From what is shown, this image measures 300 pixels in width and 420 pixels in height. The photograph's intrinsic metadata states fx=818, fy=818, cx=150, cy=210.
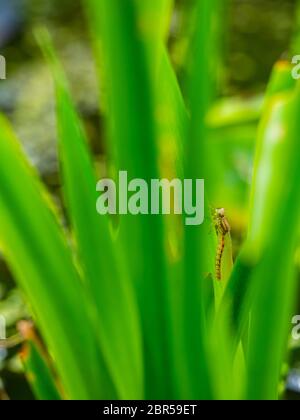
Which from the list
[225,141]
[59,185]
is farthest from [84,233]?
[59,185]

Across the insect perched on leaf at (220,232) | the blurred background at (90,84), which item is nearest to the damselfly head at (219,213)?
the insect perched on leaf at (220,232)

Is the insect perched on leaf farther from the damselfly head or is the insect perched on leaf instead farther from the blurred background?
the blurred background

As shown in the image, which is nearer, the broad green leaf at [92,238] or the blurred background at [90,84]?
the broad green leaf at [92,238]

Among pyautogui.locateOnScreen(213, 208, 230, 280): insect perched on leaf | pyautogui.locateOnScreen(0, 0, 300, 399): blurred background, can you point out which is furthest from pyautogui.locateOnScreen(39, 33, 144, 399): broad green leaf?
pyautogui.locateOnScreen(0, 0, 300, 399): blurred background

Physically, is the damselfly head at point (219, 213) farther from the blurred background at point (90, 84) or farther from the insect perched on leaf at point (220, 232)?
the blurred background at point (90, 84)

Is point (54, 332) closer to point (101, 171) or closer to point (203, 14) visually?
point (203, 14)

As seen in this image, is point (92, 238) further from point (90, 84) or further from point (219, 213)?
point (90, 84)

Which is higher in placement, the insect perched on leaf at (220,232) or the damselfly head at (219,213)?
the damselfly head at (219,213)

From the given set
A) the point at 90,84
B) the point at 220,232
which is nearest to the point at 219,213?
the point at 220,232

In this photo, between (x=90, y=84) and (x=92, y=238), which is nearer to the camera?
(x=92, y=238)
